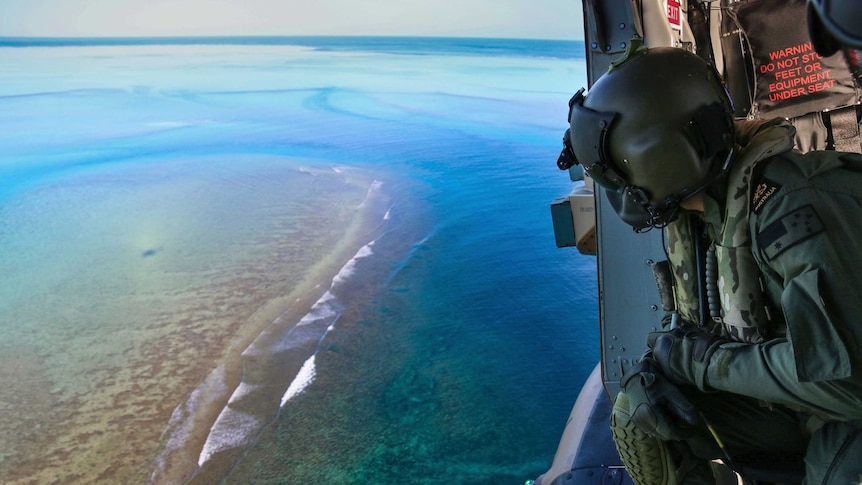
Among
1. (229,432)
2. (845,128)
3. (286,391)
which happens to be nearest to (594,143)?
(845,128)

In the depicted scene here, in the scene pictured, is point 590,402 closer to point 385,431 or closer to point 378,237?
point 385,431

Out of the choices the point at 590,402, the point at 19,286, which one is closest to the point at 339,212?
the point at 19,286

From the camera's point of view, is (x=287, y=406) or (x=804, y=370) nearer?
(x=804, y=370)

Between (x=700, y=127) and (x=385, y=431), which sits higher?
(x=700, y=127)

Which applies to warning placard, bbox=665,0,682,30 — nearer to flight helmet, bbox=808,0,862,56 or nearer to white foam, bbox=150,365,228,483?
flight helmet, bbox=808,0,862,56

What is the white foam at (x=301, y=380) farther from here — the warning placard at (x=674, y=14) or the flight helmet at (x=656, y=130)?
the flight helmet at (x=656, y=130)
